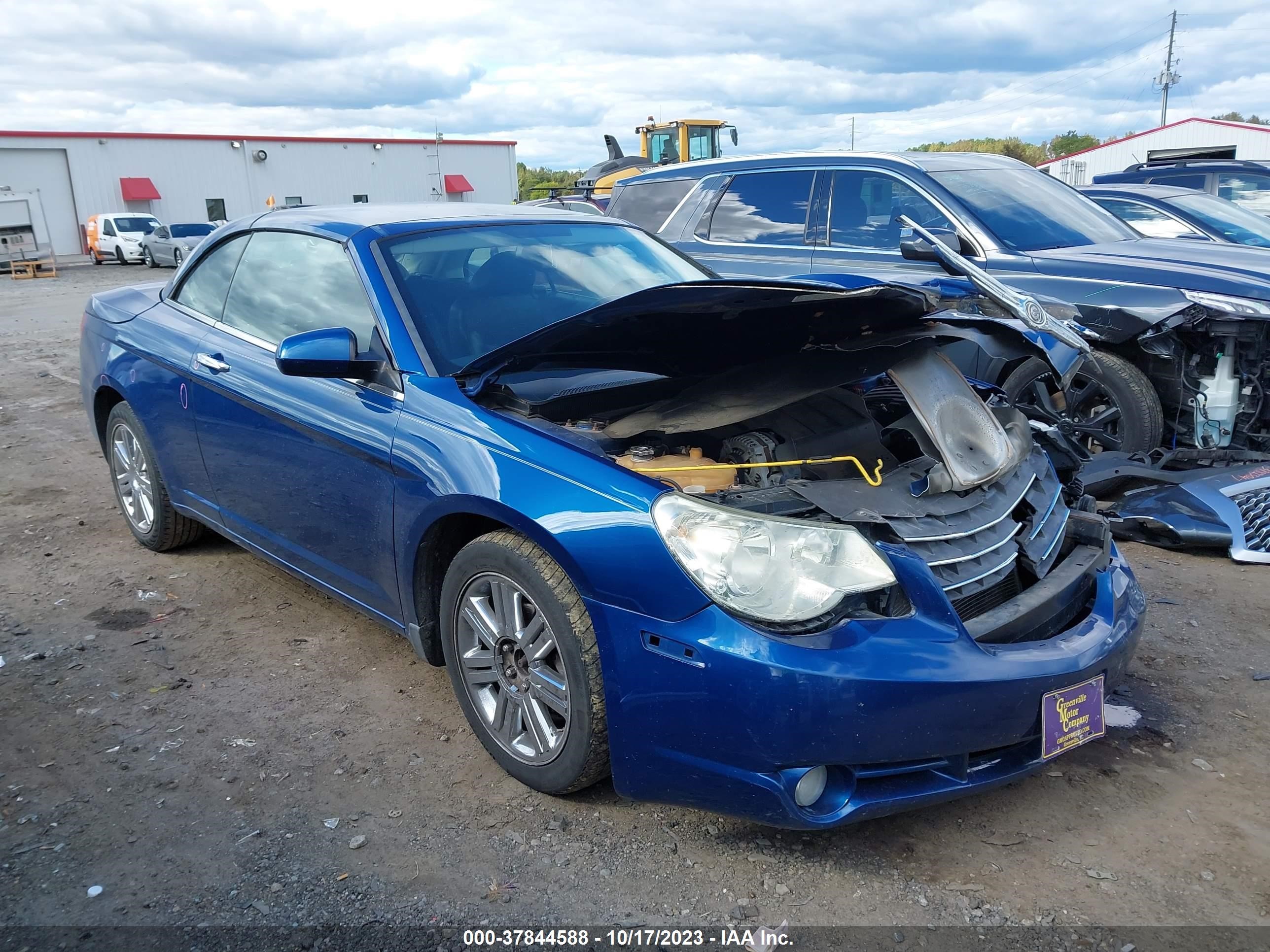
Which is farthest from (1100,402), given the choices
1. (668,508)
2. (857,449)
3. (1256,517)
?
(668,508)

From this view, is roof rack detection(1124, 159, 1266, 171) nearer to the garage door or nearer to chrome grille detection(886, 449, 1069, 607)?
chrome grille detection(886, 449, 1069, 607)

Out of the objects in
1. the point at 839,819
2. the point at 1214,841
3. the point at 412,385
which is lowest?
the point at 1214,841

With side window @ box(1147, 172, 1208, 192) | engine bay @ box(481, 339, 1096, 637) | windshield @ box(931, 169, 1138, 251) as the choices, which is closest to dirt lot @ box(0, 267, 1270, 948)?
engine bay @ box(481, 339, 1096, 637)

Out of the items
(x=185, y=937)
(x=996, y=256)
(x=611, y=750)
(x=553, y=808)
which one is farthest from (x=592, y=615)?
(x=996, y=256)

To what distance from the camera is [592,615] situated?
8.12ft

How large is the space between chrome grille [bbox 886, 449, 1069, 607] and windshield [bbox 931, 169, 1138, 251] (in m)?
3.16

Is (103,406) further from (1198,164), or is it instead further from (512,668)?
(1198,164)

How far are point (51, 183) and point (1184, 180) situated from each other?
39.6 metres

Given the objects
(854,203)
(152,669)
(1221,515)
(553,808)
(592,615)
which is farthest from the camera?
(854,203)

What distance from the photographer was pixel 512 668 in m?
2.82

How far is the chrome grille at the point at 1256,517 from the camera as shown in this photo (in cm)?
456

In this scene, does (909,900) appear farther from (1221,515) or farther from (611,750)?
(1221,515)

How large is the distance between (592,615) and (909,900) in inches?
40.8

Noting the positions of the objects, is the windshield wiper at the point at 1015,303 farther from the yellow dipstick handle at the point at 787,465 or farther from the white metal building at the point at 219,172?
the white metal building at the point at 219,172
